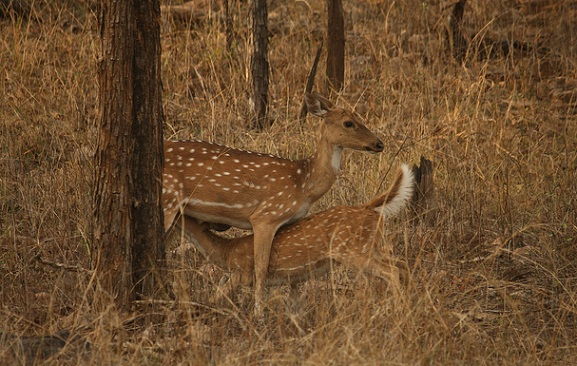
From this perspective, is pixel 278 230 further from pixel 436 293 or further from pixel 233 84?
pixel 233 84

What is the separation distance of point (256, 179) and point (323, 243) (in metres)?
0.77

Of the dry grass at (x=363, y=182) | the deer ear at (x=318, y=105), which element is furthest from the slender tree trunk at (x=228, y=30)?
the deer ear at (x=318, y=105)

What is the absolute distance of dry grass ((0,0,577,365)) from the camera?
5.20m

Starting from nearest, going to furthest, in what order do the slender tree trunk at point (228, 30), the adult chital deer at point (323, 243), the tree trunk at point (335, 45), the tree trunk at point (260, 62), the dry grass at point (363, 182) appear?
the dry grass at point (363, 182) → the adult chital deer at point (323, 243) → the tree trunk at point (260, 62) → the tree trunk at point (335, 45) → the slender tree trunk at point (228, 30)

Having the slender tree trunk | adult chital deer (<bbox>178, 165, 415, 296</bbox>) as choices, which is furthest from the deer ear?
the slender tree trunk

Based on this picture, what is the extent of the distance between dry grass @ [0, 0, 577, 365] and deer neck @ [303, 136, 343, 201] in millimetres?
455

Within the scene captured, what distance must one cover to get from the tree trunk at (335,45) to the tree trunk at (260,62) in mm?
944

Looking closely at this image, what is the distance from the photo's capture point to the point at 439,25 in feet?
38.8

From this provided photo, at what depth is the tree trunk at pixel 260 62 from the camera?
9.80 metres

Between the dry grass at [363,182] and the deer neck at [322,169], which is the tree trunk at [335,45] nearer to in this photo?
the dry grass at [363,182]

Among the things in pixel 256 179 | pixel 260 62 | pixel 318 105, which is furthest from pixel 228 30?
pixel 256 179

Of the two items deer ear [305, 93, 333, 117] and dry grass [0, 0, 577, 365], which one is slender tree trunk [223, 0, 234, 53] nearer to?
dry grass [0, 0, 577, 365]

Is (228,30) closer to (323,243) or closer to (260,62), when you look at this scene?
(260,62)

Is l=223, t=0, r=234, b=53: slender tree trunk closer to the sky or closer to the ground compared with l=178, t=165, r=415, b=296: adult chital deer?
closer to the sky
